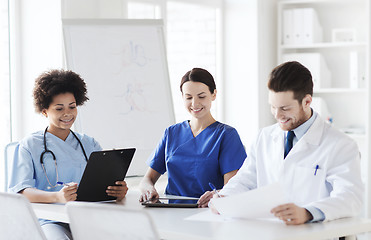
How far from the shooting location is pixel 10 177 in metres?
2.40

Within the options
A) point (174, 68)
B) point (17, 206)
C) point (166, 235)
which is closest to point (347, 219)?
point (166, 235)

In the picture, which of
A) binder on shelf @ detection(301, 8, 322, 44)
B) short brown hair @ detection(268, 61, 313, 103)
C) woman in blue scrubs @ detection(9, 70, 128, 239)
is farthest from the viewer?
binder on shelf @ detection(301, 8, 322, 44)

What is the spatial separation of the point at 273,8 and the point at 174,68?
3.36 feet

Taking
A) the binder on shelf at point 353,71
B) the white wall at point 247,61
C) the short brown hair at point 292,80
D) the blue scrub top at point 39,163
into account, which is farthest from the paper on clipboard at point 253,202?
the binder on shelf at point 353,71

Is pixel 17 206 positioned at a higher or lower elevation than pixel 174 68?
lower

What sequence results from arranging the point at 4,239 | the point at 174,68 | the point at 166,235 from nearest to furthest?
the point at 166,235 → the point at 4,239 → the point at 174,68

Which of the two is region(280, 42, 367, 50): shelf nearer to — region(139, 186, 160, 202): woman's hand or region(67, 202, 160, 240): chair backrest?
region(139, 186, 160, 202): woman's hand

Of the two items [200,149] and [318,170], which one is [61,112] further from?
[318,170]

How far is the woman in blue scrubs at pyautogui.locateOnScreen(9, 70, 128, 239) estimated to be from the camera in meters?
2.32

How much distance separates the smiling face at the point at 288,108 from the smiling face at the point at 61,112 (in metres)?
0.97

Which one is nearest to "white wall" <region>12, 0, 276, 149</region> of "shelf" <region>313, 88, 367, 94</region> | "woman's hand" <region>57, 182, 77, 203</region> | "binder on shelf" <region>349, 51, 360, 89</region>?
"shelf" <region>313, 88, 367, 94</region>

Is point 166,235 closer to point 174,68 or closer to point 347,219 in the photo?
point 347,219

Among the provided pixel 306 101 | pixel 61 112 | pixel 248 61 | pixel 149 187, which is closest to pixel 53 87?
pixel 61 112

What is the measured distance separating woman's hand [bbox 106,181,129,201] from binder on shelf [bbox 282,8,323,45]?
2.65m
